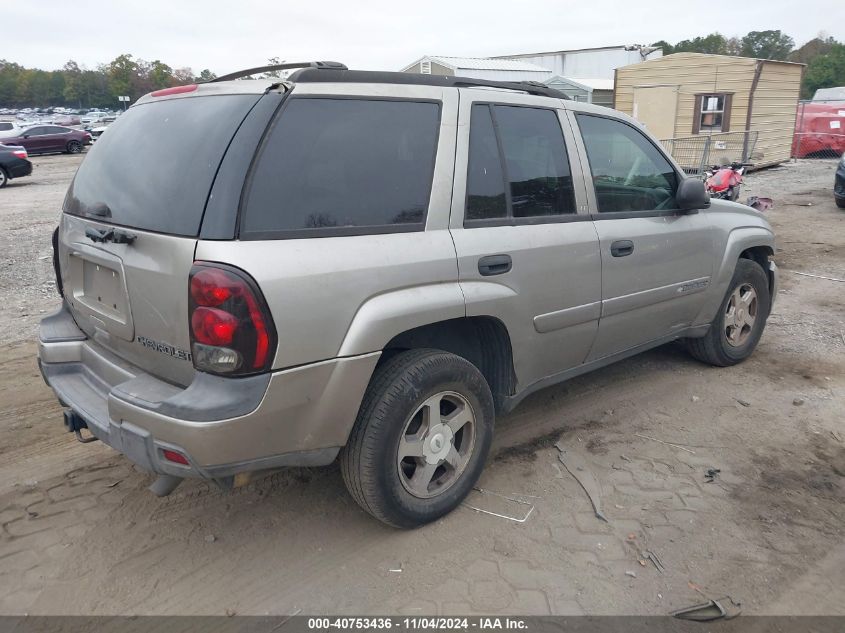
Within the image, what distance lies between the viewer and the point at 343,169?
271cm

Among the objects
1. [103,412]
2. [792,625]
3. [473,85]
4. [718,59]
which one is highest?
[718,59]

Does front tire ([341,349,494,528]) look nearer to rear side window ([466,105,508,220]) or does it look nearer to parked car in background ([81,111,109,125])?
rear side window ([466,105,508,220])

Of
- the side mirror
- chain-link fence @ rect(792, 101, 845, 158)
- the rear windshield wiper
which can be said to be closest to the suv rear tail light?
the rear windshield wiper

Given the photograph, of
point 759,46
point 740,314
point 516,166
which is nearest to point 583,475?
point 516,166

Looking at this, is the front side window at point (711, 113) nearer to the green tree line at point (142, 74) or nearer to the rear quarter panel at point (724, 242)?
the rear quarter panel at point (724, 242)

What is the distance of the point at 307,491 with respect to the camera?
3.43 metres

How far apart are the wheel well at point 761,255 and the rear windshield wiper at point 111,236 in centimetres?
426

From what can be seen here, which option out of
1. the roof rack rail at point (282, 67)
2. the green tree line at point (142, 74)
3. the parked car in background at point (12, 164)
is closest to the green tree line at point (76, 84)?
the green tree line at point (142, 74)

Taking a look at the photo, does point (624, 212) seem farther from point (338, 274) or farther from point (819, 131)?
point (819, 131)

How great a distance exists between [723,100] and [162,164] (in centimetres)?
2010

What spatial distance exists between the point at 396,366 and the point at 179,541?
1.31 meters

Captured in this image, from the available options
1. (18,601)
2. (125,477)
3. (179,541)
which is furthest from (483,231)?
(18,601)

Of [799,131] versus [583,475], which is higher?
[799,131]

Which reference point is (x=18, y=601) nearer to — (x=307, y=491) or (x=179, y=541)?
(x=179, y=541)
